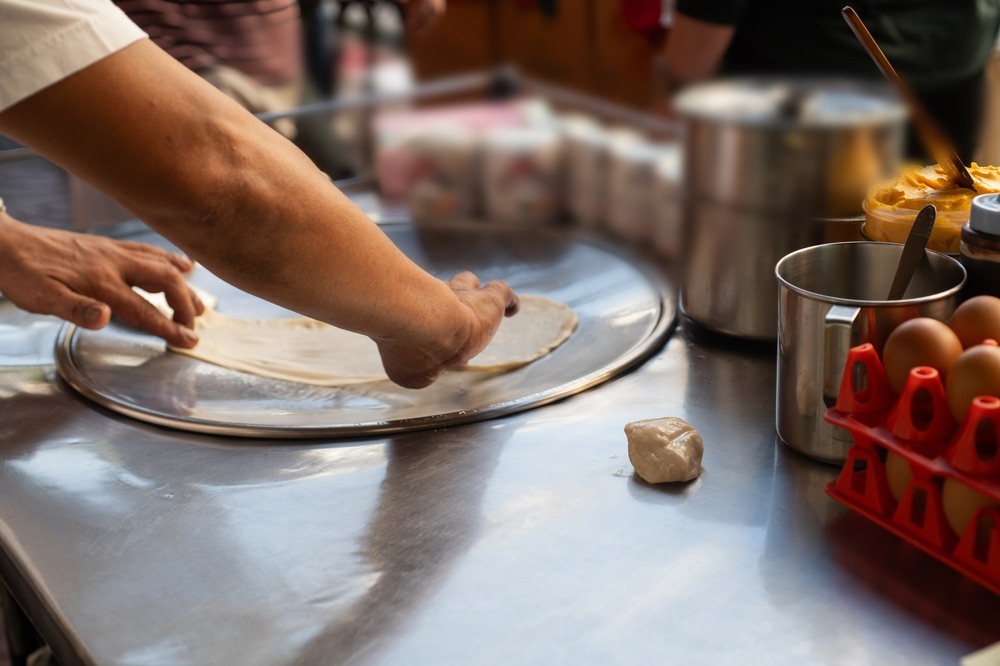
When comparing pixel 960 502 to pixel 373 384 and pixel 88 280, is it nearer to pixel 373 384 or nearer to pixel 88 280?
pixel 373 384

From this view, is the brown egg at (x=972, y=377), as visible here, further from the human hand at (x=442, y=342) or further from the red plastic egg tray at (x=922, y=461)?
the human hand at (x=442, y=342)

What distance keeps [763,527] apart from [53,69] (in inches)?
21.2

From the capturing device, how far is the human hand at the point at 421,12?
175 cm

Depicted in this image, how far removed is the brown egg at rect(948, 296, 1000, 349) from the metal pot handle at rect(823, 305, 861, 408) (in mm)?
65

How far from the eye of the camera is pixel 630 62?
1757 mm

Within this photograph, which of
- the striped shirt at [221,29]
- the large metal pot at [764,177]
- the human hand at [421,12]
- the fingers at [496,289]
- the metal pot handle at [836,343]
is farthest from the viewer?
the human hand at [421,12]

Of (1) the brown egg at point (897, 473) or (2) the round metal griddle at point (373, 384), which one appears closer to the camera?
(1) the brown egg at point (897, 473)

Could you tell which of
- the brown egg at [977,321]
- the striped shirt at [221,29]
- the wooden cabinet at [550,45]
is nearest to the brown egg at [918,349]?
the brown egg at [977,321]

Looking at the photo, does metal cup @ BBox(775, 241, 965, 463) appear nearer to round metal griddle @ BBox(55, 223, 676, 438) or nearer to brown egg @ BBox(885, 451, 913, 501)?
brown egg @ BBox(885, 451, 913, 501)

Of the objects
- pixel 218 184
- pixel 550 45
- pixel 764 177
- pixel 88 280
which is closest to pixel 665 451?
pixel 764 177

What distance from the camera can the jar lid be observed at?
0.72 metres

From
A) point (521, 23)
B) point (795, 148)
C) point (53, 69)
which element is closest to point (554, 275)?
point (795, 148)

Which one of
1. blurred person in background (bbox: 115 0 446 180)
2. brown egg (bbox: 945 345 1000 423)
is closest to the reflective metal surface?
brown egg (bbox: 945 345 1000 423)

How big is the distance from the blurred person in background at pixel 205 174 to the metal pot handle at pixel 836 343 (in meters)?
0.32
